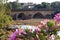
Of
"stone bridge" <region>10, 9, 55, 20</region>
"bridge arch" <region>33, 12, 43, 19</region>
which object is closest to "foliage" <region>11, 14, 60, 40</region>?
"stone bridge" <region>10, 9, 55, 20</region>

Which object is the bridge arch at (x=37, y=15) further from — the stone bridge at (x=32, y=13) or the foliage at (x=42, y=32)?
the foliage at (x=42, y=32)

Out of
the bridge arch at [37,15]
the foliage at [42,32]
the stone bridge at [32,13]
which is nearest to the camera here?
the foliage at [42,32]

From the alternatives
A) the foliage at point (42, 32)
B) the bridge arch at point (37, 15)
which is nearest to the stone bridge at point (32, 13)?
the bridge arch at point (37, 15)

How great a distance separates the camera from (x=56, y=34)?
245cm

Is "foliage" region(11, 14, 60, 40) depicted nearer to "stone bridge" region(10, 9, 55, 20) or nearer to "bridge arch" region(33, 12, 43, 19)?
"stone bridge" region(10, 9, 55, 20)

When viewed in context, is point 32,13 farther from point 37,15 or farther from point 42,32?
point 42,32

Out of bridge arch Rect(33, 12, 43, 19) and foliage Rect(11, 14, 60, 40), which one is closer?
foliage Rect(11, 14, 60, 40)

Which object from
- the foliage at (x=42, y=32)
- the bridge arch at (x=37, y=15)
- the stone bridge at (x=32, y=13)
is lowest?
the bridge arch at (x=37, y=15)

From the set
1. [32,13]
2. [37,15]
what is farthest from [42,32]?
[37,15]

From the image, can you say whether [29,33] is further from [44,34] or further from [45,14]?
[45,14]

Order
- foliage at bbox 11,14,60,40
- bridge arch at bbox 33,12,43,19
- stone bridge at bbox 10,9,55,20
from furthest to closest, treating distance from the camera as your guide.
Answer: bridge arch at bbox 33,12,43,19, stone bridge at bbox 10,9,55,20, foliage at bbox 11,14,60,40

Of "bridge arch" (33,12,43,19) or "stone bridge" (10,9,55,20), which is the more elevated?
"stone bridge" (10,9,55,20)

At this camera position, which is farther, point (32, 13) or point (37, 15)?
point (37, 15)

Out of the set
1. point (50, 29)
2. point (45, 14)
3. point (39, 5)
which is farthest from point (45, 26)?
point (39, 5)
